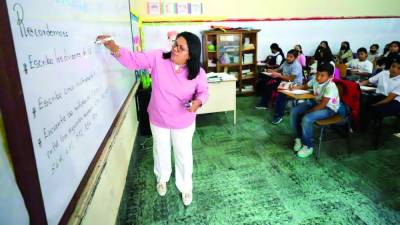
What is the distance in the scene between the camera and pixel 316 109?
2945mm

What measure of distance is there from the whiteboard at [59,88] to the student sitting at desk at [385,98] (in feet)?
11.3

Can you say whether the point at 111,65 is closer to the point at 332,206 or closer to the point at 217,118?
the point at 332,206

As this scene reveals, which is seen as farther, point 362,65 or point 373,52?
point 373,52

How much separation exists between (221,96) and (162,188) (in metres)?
2.13

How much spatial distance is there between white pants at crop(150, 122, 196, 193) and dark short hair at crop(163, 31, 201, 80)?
0.47 m

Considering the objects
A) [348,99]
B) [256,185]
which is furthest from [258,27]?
[256,185]

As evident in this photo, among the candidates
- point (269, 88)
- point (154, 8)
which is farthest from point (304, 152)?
point (154, 8)

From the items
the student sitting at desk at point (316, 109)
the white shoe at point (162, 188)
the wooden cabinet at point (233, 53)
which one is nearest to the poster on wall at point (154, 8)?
the wooden cabinet at point (233, 53)

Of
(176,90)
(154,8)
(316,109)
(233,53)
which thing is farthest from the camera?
(233,53)

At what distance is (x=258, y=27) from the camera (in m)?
6.35

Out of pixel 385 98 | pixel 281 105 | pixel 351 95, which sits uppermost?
pixel 351 95

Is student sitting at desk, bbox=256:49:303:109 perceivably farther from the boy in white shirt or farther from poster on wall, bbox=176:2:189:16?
the boy in white shirt

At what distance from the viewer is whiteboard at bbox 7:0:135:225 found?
0.66 metres

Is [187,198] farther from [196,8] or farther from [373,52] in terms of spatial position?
[373,52]
